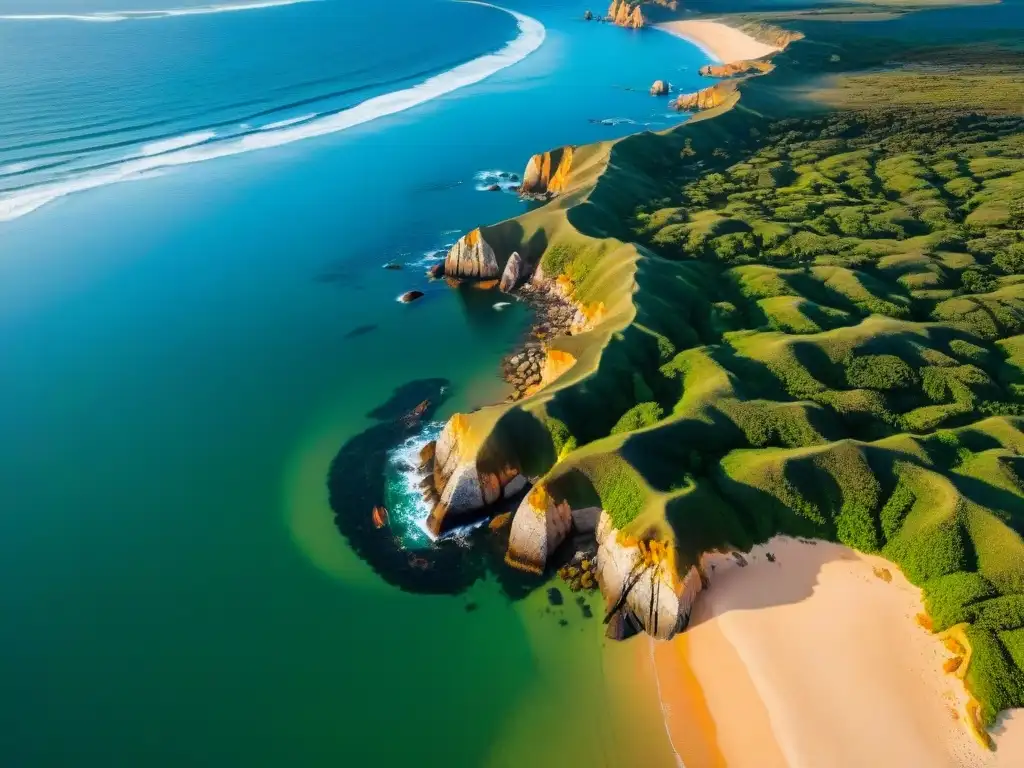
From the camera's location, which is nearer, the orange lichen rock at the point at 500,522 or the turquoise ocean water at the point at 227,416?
the turquoise ocean water at the point at 227,416

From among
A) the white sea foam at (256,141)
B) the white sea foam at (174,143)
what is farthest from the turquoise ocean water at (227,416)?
the white sea foam at (256,141)

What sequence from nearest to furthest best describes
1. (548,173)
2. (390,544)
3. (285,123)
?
(390,544) < (548,173) < (285,123)

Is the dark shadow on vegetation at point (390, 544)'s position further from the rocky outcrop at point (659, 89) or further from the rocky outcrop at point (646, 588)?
the rocky outcrop at point (659, 89)

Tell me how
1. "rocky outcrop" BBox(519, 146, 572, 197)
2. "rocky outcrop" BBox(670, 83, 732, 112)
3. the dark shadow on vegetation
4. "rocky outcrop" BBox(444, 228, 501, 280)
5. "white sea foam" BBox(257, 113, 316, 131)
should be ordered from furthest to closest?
"rocky outcrop" BBox(670, 83, 732, 112), "white sea foam" BBox(257, 113, 316, 131), "rocky outcrop" BBox(519, 146, 572, 197), "rocky outcrop" BBox(444, 228, 501, 280), the dark shadow on vegetation

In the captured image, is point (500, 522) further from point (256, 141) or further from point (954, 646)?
point (256, 141)

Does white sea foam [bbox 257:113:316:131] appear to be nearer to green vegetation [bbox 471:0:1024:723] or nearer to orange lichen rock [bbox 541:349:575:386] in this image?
green vegetation [bbox 471:0:1024:723]

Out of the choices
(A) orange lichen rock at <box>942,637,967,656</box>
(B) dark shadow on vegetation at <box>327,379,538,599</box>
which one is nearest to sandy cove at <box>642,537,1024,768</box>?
(A) orange lichen rock at <box>942,637,967,656</box>

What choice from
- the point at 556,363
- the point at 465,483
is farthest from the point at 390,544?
the point at 556,363
